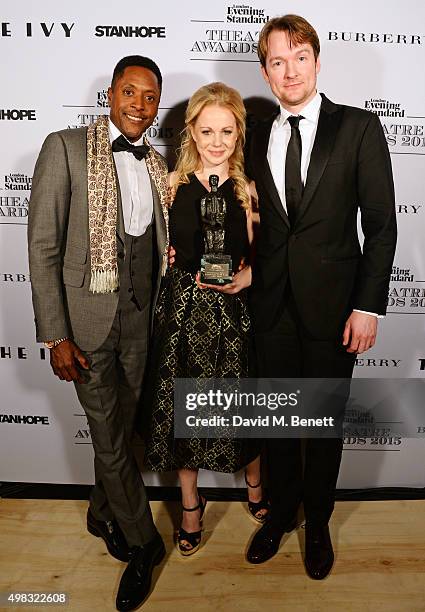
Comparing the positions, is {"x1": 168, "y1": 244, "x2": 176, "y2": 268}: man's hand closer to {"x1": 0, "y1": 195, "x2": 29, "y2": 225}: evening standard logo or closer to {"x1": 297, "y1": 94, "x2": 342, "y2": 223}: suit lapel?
{"x1": 297, "y1": 94, "x2": 342, "y2": 223}: suit lapel

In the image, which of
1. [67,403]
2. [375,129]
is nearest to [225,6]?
[375,129]

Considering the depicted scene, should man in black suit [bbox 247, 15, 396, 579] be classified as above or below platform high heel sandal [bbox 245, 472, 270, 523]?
above

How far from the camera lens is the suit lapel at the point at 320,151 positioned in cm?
208

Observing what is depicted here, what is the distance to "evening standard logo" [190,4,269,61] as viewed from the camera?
242 cm

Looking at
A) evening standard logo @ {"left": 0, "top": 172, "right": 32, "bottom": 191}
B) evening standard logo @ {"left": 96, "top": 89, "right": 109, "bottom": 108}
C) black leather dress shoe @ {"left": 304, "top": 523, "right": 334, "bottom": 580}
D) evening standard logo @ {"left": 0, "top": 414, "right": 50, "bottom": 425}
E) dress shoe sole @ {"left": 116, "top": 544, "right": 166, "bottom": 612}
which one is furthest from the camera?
evening standard logo @ {"left": 0, "top": 414, "right": 50, "bottom": 425}

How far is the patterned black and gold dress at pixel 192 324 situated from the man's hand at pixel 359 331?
39 cm

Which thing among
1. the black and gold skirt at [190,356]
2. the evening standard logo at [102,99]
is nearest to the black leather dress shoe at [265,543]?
the black and gold skirt at [190,356]

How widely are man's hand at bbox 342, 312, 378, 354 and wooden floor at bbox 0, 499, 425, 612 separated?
3.12 feet

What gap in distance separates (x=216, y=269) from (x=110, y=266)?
0.37 meters

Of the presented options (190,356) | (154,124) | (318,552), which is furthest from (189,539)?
(154,124)

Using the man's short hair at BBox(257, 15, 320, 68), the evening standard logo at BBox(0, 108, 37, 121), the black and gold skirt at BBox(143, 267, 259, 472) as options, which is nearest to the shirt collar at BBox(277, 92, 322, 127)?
the man's short hair at BBox(257, 15, 320, 68)

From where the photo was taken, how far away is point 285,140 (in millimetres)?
2191

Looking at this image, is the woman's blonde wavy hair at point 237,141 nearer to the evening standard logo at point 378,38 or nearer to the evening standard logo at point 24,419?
the evening standard logo at point 378,38

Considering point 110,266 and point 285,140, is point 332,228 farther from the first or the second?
point 110,266
